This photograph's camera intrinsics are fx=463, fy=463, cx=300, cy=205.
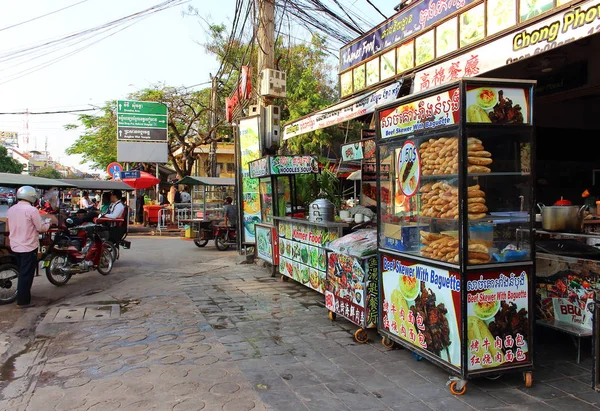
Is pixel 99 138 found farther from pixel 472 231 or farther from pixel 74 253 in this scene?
pixel 472 231

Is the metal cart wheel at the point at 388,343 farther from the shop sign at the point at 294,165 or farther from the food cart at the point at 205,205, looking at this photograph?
the food cart at the point at 205,205

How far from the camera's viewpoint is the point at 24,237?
258 inches

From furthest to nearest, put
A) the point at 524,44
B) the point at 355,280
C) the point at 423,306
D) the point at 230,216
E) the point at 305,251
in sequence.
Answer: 1. the point at 230,216
2. the point at 305,251
3. the point at 355,280
4. the point at 524,44
5. the point at 423,306

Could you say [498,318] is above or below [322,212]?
below

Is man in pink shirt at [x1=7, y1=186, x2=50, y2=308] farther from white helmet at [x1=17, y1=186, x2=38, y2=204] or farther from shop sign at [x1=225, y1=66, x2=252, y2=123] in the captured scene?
shop sign at [x1=225, y1=66, x2=252, y2=123]

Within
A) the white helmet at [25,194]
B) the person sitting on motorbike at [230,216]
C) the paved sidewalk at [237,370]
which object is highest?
the white helmet at [25,194]

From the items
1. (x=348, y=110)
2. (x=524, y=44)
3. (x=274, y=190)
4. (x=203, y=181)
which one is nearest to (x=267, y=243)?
(x=274, y=190)

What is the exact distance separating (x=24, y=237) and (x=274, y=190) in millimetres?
4126

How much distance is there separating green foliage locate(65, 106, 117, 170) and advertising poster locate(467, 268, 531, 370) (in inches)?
973

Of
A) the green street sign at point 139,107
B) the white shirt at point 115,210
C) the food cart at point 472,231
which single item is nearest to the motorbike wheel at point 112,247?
the white shirt at point 115,210

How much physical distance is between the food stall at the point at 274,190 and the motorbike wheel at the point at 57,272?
3.54 metres

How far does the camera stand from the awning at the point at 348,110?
615 centimetres

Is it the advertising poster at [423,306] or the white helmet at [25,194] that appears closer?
the advertising poster at [423,306]

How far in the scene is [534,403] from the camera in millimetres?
3410
